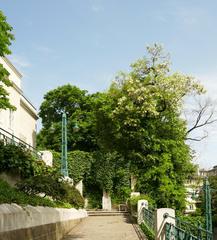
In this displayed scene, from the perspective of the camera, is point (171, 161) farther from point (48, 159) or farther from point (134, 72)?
point (48, 159)

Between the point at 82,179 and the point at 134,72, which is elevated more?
the point at 134,72

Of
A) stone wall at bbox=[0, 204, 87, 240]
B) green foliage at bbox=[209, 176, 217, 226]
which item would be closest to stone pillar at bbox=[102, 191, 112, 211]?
green foliage at bbox=[209, 176, 217, 226]

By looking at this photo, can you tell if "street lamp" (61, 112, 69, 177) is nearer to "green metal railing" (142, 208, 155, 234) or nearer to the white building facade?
the white building facade

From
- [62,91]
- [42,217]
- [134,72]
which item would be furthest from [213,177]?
[42,217]

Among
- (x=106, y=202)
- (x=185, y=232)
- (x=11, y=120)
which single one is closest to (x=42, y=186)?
(x=185, y=232)

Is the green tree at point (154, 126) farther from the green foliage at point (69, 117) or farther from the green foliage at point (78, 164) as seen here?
the green foliage at point (69, 117)

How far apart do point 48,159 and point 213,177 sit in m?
22.6

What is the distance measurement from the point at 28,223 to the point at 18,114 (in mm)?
25948

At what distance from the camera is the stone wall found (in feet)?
26.6

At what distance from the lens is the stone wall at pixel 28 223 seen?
8.11m

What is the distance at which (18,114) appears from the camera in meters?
35.1

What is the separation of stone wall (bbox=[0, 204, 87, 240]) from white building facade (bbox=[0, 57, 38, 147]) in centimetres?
1470

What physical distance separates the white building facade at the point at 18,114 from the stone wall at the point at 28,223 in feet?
→ 48.2

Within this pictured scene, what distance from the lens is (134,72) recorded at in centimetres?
3362
